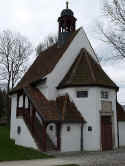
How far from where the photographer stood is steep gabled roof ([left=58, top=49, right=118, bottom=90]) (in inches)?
743

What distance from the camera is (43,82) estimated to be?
20047mm

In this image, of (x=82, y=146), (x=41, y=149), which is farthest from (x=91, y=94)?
(x=41, y=149)

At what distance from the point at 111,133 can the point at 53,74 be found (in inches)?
281

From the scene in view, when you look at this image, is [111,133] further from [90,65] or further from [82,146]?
[90,65]

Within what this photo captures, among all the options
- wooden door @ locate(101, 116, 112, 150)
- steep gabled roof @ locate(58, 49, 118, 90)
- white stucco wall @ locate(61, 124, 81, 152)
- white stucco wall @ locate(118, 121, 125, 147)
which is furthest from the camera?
white stucco wall @ locate(118, 121, 125, 147)

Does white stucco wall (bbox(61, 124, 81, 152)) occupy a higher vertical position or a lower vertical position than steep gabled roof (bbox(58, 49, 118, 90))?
lower

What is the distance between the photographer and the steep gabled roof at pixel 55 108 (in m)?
17.1

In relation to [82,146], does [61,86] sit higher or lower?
higher

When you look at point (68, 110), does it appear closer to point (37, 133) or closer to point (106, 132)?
point (37, 133)

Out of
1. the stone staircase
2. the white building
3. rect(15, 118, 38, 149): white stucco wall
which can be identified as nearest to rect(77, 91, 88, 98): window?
the white building

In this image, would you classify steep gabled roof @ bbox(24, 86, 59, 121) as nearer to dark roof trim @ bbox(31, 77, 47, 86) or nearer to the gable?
dark roof trim @ bbox(31, 77, 47, 86)

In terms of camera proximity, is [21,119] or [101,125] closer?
[101,125]

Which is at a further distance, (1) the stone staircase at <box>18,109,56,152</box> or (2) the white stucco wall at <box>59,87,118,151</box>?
(2) the white stucco wall at <box>59,87,118,151</box>

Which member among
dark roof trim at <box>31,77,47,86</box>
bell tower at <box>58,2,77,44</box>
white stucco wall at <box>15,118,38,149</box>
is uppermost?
bell tower at <box>58,2,77,44</box>
